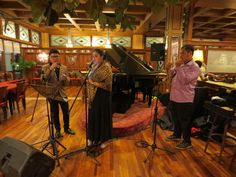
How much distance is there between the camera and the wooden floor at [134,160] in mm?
2389

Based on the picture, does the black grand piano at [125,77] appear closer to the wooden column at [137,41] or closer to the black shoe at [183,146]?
the black shoe at [183,146]

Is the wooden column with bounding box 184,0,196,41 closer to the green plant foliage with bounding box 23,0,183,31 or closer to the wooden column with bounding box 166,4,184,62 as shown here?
the wooden column with bounding box 166,4,184,62

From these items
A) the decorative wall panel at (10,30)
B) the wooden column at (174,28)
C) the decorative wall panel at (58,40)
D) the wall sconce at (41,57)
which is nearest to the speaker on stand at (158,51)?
the wooden column at (174,28)

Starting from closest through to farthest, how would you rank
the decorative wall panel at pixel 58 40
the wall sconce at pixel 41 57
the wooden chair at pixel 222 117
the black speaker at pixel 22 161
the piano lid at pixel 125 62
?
the black speaker at pixel 22 161 → the wooden chair at pixel 222 117 → the piano lid at pixel 125 62 → the wall sconce at pixel 41 57 → the decorative wall panel at pixel 58 40

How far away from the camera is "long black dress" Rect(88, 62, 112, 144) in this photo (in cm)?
263

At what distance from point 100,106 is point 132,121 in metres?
1.42

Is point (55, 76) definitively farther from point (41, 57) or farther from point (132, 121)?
point (41, 57)

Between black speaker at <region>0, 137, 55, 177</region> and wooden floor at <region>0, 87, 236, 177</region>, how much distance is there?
0.48 m

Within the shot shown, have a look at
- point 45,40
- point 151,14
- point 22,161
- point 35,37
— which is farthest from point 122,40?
point 22,161

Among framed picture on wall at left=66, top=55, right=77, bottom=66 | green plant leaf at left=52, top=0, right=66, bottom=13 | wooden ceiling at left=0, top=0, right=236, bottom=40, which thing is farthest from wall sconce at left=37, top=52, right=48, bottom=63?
green plant leaf at left=52, top=0, right=66, bottom=13

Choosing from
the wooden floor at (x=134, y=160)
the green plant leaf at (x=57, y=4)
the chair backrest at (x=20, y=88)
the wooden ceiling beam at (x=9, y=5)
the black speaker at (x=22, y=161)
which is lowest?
the wooden floor at (x=134, y=160)

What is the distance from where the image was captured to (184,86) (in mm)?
2803

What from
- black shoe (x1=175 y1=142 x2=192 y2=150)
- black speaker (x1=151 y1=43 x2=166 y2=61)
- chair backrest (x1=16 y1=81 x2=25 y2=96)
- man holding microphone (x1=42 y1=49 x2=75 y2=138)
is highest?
black speaker (x1=151 y1=43 x2=166 y2=61)

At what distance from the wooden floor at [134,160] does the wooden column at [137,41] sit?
25.5ft
